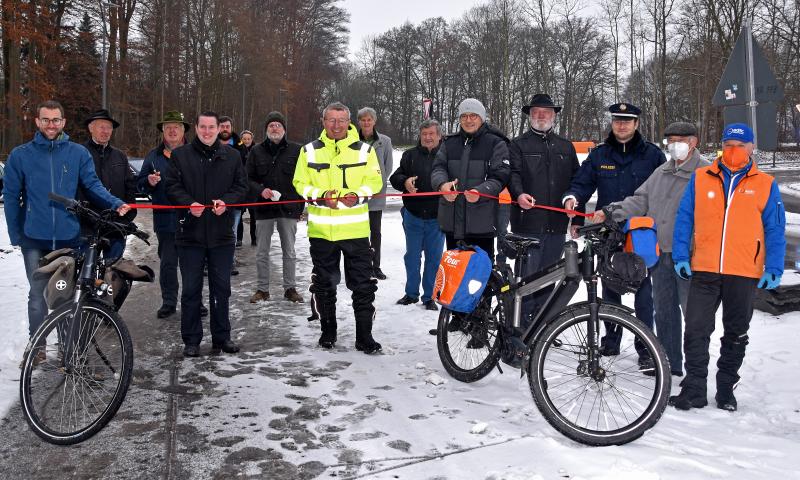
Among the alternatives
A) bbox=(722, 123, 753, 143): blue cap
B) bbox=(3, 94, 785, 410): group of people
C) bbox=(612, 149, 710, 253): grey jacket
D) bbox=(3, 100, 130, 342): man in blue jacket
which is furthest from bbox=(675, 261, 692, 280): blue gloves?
bbox=(3, 100, 130, 342): man in blue jacket

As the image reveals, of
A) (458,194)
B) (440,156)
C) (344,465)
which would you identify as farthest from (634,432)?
(440,156)

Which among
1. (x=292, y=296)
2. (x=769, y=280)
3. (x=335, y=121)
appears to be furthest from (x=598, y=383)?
(x=292, y=296)

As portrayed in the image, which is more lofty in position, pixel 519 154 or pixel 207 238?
pixel 519 154

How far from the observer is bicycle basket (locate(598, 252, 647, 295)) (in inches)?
158

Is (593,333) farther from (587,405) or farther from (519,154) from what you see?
(519,154)

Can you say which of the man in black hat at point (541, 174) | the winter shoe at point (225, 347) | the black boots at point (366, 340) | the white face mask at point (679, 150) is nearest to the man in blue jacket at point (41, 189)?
the winter shoe at point (225, 347)

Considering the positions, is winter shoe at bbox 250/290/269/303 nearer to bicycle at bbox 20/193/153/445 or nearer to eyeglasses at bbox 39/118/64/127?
eyeglasses at bbox 39/118/64/127

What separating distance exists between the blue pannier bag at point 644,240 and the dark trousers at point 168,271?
4870mm

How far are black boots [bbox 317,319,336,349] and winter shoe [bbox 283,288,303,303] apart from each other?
6.13ft

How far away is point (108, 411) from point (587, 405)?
2911mm

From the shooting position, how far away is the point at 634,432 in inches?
152

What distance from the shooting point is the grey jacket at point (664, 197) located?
5102 millimetres

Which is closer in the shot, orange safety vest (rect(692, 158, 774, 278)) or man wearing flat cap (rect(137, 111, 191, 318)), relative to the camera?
orange safety vest (rect(692, 158, 774, 278))

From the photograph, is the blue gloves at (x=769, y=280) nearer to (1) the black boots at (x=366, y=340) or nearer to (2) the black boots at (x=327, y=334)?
(1) the black boots at (x=366, y=340)
